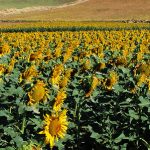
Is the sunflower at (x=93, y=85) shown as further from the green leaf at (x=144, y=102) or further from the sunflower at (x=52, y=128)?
the sunflower at (x=52, y=128)

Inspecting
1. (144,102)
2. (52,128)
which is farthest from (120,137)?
(52,128)

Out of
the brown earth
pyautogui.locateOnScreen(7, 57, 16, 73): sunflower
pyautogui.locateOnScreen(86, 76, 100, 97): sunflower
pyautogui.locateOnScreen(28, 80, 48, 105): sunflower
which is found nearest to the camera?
pyautogui.locateOnScreen(28, 80, 48, 105): sunflower

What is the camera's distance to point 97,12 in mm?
63188

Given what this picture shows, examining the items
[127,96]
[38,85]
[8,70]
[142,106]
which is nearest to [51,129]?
[38,85]

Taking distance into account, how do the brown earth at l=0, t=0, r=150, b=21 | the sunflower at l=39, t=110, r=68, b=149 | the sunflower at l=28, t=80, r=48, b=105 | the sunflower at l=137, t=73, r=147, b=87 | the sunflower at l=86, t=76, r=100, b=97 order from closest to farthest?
the sunflower at l=39, t=110, r=68, b=149
the sunflower at l=28, t=80, r=48, b=105
the sunflower at l=86, t=76, r=100, b=97
the sunflower at l=137, t=73, r=147, b=87
the brown earth at l=0, t=0, r=150, b=21

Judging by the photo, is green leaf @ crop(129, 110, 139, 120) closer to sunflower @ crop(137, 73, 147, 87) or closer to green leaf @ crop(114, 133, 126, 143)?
green leaf @ crop(114, 133, 126, 143)

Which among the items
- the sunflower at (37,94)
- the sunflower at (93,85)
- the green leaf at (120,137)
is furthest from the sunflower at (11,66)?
the sunflower at (37,94)

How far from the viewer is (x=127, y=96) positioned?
5996 millimetres

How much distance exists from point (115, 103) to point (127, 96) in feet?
0.90

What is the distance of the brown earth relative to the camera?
57.8 meters

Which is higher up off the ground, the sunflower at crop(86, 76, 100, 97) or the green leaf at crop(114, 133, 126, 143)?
the sunflower at crop(86, 76, 100, 97)

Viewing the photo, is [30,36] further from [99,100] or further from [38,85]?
[38,85]

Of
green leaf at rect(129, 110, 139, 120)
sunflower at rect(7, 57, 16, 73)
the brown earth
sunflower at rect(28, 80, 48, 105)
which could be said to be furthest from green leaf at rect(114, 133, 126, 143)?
the brown earth

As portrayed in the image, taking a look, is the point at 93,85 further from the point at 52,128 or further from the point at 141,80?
the point at 52,128
